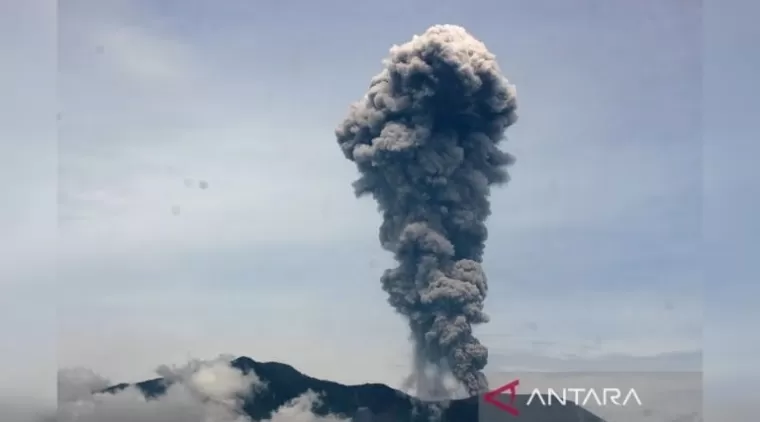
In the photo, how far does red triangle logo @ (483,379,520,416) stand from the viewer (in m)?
7.82

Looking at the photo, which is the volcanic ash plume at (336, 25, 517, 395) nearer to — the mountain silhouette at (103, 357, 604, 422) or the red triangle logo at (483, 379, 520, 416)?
the red triangle logo at (483, 379, 520, 416)

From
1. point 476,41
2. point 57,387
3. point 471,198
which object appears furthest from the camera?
point 471,198

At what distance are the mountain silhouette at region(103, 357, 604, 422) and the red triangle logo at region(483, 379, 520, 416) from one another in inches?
1.7

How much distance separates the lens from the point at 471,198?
9.16 m

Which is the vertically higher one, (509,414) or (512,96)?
(512,96)

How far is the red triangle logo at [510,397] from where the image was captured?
25.6 ft

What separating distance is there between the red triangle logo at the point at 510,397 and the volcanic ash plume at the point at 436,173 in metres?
0.13

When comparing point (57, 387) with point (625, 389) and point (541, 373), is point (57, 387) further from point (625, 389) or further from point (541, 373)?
point (625, 389)

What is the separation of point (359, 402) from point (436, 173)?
292 cm

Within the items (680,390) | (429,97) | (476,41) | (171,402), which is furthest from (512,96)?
(171,402)

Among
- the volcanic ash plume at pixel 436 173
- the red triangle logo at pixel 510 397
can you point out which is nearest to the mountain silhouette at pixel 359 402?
the red triangle logo at pixel 510 397

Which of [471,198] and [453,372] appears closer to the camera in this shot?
[453,372]

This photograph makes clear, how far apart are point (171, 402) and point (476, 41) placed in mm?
4746

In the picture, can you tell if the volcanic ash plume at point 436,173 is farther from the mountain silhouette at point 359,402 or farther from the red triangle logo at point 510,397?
the mountain silhouette at point 359,402
